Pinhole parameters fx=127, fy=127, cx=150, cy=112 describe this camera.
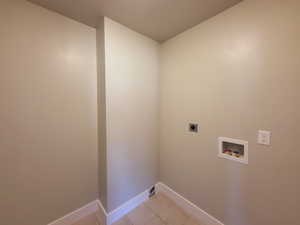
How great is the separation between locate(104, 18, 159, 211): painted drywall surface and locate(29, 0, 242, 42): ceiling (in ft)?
0.47

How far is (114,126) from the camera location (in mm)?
1479

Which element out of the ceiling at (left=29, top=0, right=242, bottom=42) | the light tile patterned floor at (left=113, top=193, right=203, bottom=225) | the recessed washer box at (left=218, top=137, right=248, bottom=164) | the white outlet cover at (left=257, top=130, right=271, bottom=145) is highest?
the ceiling at (left=29, top=0, right=242, bottom=42)

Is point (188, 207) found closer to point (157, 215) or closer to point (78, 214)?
point (157, 215)

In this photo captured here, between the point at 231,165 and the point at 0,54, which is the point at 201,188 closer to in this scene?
the point at 231,165

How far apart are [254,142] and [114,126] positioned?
1.39m

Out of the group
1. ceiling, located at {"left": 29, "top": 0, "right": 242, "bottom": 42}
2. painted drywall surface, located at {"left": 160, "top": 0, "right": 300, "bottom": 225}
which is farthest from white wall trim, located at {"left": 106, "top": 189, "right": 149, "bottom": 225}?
ceiling, located at {"left": 29, "top": 0, "right": 242, "bottom": 42}

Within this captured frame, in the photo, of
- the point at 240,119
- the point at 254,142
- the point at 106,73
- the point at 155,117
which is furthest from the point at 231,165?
the point at 106,73

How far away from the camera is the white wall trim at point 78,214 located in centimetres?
139

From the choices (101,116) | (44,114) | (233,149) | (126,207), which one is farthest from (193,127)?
(44,114)

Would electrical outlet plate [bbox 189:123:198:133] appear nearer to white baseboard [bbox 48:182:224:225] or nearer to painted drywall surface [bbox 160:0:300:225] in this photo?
painted drywall surface [bbox 160:0:300:225]

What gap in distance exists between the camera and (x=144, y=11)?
4.33 ft

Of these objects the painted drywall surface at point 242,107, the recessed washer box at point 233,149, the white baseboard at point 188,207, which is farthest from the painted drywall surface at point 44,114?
the recessed washer box at point 233,149

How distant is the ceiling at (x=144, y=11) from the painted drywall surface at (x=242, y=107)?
0.13 meters

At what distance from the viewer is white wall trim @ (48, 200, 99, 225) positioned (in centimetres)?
139
